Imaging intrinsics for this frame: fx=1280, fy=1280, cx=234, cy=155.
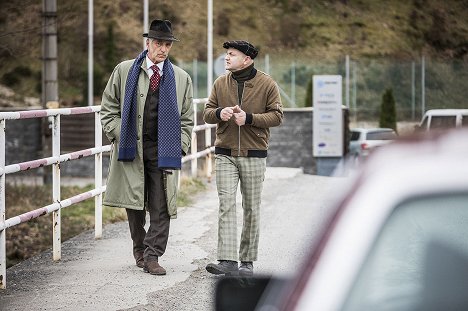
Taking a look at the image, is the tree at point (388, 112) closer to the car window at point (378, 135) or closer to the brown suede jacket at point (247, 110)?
the car window at point (378, 135)

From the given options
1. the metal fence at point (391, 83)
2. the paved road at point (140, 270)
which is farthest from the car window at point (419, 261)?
the metal fence at point (391, 83)

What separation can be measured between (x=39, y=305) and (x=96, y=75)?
5359cm

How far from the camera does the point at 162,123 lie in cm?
912

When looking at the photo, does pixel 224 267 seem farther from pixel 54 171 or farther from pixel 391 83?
pixel 391 83

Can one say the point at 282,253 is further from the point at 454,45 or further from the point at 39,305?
the point at 454,45

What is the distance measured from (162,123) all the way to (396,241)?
6.87 metres

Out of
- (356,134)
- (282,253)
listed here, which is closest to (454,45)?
(356,134)

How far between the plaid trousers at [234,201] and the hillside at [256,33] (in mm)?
52142

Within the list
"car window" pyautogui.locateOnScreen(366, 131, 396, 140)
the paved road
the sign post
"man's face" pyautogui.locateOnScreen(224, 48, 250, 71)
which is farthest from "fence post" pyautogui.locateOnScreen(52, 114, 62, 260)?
"car window" pyautogui.locateOnScreen(366, 131, 396, 140)

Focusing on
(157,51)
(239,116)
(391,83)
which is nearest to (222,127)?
(239,116)

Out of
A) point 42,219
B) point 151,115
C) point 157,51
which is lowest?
point 42,219

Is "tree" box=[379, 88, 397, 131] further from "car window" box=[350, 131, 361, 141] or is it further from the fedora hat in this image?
the fedora hat

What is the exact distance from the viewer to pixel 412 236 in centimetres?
231

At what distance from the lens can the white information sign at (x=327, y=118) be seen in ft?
97.9
